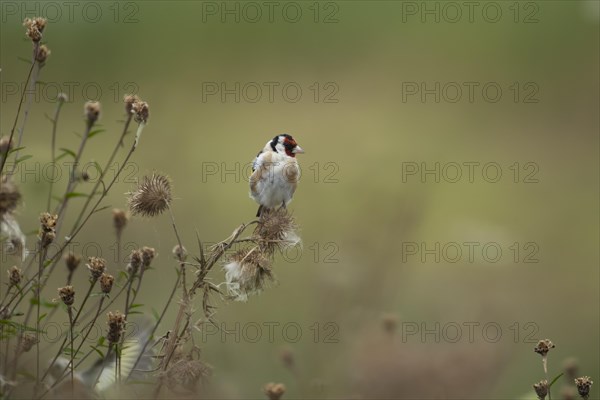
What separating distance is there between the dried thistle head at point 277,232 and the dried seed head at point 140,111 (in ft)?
1.56

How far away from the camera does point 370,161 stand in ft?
34.4

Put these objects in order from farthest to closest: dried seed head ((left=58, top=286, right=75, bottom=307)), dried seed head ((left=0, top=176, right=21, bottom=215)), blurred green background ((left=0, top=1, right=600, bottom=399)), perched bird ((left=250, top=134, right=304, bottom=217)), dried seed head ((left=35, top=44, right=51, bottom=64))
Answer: blurred green background ((left=0, top=1, right=600, bottom=399)) → perched bird ((left=250, top=134, right=304, bottom=217)) → dried seed head ((left=35, top=44, right=51, bottom=64)) → dried seed head ((left=58, top=286, right=75, bottom=307)) → dried seed head ((left=0, top=176, right=21, bottom=215))

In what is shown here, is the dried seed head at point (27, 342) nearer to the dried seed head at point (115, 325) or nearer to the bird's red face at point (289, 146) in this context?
the dried seed head at point (115, 325)

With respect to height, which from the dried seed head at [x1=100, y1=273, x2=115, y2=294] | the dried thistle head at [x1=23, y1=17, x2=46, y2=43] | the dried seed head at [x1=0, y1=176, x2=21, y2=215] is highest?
→ the dried thistle head at [x1=23, y1=17, x2=46, y2=43]

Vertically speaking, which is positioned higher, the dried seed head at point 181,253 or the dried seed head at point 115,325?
the dried seed head at point 181,253

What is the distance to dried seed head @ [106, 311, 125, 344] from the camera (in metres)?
2.43

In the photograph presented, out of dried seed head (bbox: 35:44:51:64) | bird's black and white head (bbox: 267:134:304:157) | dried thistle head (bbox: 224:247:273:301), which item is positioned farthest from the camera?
bird's black and white head (bbox: 267:134:304:157)

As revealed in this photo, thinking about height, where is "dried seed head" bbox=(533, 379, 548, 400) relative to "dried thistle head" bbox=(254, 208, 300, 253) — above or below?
below

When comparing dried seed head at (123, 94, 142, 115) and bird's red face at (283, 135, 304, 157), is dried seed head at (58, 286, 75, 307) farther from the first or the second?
bird's red face at (283, 135, 304, 157)

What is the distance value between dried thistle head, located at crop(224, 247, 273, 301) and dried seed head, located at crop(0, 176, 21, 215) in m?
0.88

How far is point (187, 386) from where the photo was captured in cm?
259

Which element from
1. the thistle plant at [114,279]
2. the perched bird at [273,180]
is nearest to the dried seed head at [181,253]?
the thistle plant at [114,279]

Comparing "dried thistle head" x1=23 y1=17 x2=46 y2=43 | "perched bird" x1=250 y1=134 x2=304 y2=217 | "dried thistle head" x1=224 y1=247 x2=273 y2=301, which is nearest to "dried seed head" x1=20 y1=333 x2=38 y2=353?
"dried thistle head" x1=224 y1=247 x2=273 y2=301

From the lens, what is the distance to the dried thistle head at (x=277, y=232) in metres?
2.90
